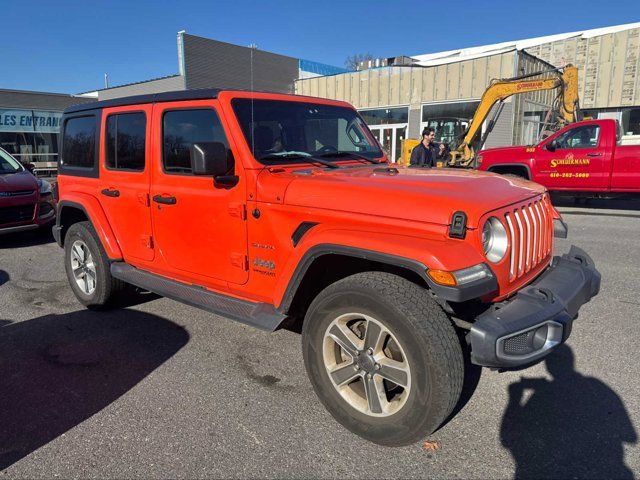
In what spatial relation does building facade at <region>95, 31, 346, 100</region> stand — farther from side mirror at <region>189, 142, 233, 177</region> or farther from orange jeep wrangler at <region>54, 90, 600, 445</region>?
side mirror at <region>189, 142, 233, 177</region>

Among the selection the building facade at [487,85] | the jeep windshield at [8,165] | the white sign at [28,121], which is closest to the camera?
the jeep windshield at [8,165]

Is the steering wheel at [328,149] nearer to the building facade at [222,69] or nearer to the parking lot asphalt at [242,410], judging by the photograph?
the parking lot asphalt at [242,410]

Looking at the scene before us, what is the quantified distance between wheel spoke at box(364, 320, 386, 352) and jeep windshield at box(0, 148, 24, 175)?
8323mm

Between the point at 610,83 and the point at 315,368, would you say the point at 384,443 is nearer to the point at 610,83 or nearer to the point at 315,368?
the point at 315,368

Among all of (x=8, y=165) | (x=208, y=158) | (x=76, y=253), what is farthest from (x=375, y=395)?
(x=8, y=165)

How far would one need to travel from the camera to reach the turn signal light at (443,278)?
2.23 m

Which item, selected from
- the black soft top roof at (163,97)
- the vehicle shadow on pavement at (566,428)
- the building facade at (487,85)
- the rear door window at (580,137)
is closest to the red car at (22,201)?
the black soft top roof at (163,97)

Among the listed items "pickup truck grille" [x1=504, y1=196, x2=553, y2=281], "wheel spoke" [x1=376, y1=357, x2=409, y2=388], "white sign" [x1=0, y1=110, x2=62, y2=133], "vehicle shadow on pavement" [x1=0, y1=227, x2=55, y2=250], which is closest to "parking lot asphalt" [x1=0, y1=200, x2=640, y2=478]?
"wheel spoke" [x1=376, y1=357, x2=409, y2=388]

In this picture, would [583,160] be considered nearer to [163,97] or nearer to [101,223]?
[163,97]

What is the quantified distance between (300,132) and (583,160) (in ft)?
30.4

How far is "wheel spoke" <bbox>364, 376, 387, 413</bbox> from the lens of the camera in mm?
2596

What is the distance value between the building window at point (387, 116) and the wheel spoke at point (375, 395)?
754 inches

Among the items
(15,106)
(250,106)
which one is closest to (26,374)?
(250,106)

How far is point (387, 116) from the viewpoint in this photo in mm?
21359
